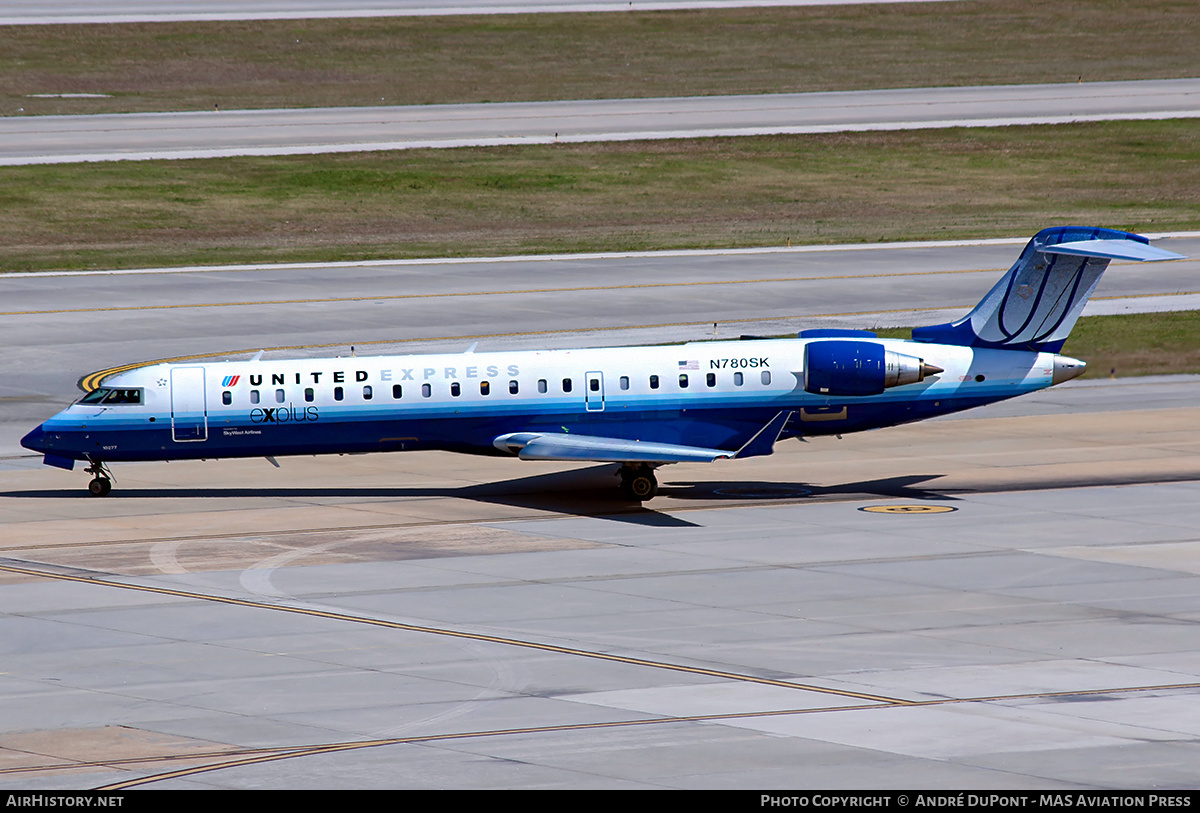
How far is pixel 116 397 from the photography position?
34750 mm

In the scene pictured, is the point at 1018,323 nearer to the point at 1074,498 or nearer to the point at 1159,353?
the point at 1074,498

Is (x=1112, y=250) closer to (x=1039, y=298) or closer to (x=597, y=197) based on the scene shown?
(x=1039, y=298)

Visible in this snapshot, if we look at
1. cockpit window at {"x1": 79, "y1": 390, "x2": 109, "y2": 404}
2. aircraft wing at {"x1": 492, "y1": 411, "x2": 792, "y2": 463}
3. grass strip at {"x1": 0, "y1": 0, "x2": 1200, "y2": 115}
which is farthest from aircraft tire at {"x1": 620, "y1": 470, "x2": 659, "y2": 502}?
grass strip at {"x1": 0, "y1": 0, "x2": 1200, "y2": 115}

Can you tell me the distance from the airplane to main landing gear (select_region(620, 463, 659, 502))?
3 centimetres

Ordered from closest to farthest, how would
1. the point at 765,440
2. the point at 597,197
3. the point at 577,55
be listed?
the point at 765,440, the point at 597,197, the point at 577,55

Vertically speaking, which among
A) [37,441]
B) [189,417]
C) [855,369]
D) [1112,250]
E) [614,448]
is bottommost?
[614,448]

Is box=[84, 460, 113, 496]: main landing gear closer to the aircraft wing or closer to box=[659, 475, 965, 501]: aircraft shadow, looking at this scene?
the aircraft wing

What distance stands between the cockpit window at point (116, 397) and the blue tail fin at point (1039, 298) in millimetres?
16485

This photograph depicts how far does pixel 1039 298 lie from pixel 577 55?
7995 centimetres

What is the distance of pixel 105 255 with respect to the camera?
6631cm

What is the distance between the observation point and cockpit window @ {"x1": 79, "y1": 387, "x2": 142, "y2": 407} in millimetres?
34688

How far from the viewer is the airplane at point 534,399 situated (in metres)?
34.5

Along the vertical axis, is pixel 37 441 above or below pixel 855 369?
below

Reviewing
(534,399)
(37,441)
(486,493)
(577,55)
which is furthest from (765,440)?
(577,55)
